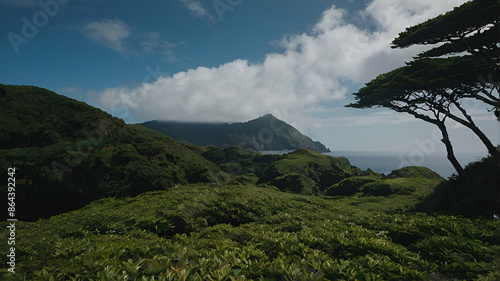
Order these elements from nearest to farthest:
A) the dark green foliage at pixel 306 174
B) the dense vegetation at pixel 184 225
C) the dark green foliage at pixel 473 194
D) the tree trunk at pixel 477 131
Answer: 1. the dense vegetation at pixel 184 225
2. the dark green foliage at pixel 473 194
3. the tree trunk at pixel 477 131
4. the dark green foliage at pixel 306 174

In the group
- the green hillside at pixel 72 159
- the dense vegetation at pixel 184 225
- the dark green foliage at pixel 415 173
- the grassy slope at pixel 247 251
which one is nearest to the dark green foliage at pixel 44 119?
the green hillside at pixel 72 159

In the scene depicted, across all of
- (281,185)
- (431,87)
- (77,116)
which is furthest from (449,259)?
(77,116)

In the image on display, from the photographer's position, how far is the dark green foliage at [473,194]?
35.5 ft

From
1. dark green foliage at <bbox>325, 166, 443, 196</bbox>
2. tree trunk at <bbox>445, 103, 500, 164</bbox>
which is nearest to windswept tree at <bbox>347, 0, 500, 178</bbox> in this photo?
tree trunk at <bbox>445, 103, 500, 164</bbox>

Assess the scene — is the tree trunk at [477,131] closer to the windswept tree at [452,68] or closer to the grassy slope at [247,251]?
the windswept tree at [452,68]

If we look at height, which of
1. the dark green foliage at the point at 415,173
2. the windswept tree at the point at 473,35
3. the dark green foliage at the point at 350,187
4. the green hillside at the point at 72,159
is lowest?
the dark green foliage at the point at 350,187

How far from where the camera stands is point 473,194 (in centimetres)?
1219

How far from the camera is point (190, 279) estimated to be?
279 centimetres

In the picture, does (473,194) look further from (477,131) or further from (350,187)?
(350,187)

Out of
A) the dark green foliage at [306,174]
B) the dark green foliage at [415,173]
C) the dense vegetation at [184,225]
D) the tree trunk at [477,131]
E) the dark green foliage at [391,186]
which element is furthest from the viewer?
the dark green foliage at [415,173]

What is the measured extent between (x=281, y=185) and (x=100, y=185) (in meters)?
23.8

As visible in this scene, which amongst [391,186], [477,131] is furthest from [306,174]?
[477,131]

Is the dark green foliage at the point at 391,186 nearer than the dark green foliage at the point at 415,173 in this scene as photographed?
Yes

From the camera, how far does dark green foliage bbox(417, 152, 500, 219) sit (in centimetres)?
1083
